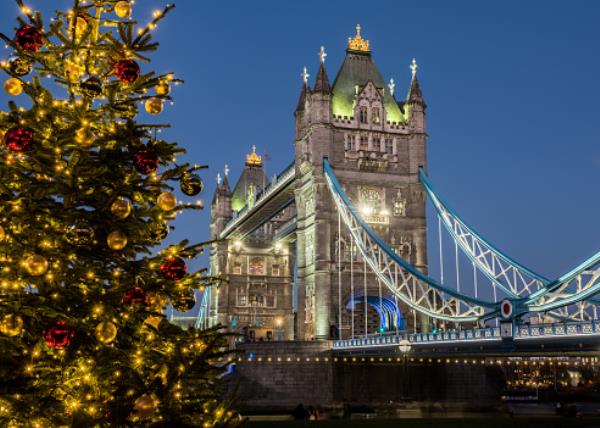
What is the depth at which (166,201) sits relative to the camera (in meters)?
6.51

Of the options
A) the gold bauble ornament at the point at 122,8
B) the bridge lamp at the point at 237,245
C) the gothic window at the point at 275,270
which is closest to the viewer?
the gold bauble ornament at the point at 122,8

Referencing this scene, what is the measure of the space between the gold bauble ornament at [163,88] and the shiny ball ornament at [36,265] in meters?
2.43

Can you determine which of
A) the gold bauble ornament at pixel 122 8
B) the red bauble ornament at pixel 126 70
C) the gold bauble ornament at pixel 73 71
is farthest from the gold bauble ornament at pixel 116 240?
the gold bauble ornament at pixel 122 8

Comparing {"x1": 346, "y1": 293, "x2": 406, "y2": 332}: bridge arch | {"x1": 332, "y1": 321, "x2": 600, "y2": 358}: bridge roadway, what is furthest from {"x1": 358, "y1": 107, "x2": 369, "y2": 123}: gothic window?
{"x1": 332, "y1": 321, "x2": 600, "y2": 358}: bridge roadway

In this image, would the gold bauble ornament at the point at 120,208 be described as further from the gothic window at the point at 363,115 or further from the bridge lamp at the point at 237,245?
the bridge lamp at the point at 237,245

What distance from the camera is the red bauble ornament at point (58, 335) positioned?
5496 millimetres

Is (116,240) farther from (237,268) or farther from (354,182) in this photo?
(237,268)

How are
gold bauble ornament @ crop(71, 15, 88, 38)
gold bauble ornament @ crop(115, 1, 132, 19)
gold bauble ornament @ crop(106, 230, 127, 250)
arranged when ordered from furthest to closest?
gold bauble ornament @ crop(115, 1, 132, 19)
gold bauble ornament @ crop(71, 15, 88, 38)
gold bauble ornament @ crop(106, 230, 127, 250)

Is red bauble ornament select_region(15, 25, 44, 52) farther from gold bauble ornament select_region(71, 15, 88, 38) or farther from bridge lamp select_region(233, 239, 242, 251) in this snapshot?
bridge lamp select_region(233, 239, 242, 251)

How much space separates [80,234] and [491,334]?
899 inches

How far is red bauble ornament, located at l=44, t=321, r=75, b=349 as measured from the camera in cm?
550

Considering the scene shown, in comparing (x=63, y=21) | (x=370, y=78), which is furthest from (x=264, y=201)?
(x=63, y=21)

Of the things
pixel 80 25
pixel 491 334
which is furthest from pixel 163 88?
pixel 491 334

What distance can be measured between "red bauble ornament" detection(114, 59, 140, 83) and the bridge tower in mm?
37688
